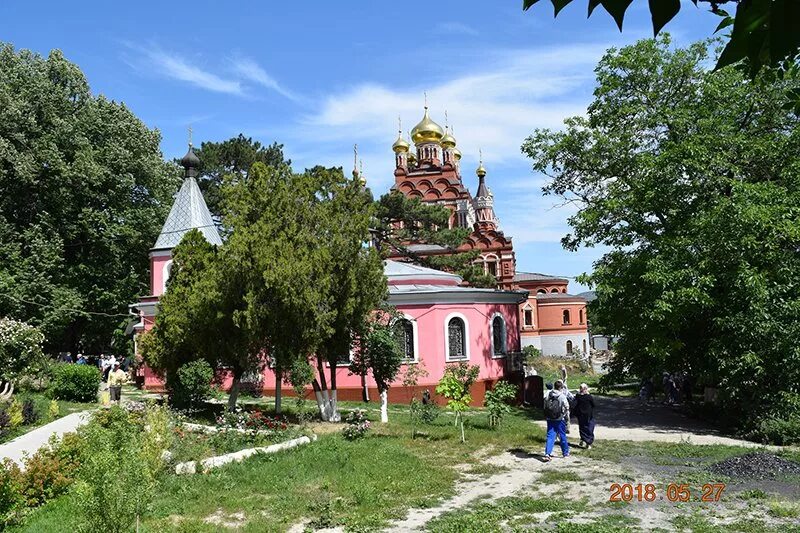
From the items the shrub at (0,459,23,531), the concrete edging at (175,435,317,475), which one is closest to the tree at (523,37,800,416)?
the concrete edging at (175,435,317,475)

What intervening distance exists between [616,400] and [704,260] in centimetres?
988

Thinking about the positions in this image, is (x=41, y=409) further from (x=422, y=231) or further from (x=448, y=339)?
(x=422, y=231)

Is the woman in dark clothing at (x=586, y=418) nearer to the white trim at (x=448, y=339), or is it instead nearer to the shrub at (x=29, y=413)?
the white trim at (x=448, y=339)

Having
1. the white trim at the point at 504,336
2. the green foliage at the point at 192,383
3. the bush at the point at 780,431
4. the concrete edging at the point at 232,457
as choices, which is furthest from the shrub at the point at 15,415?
the bush at the point at 780,431

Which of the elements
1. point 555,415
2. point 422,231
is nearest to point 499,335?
point 422,231

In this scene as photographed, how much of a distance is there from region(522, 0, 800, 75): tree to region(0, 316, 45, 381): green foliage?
57.1 feet

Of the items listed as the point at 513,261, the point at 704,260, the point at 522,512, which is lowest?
the point at 522,512

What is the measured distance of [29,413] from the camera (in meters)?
13.9

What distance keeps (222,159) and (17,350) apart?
764 inches

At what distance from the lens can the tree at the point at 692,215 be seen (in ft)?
44.0

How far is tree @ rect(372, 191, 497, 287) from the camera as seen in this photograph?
31.6 meters

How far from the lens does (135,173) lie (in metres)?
28.1

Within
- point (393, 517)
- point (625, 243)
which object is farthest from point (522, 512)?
point (625, 243)

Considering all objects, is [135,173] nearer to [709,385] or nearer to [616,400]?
[616,400]
